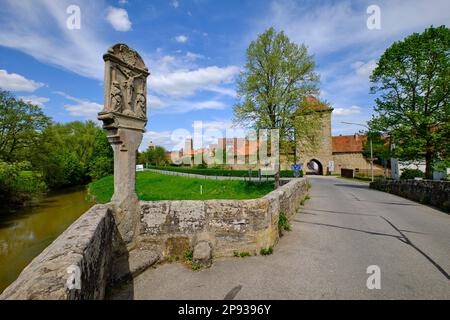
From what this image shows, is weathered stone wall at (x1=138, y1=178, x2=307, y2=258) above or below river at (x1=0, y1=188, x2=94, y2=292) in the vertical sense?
above

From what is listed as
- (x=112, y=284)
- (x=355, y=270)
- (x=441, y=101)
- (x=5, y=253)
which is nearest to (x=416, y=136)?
(x=441, y=101)

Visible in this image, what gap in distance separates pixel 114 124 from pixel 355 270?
507 centimetres

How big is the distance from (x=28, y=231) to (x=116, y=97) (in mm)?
15105

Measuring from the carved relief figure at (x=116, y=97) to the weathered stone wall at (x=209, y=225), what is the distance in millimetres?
1987

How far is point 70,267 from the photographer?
2029 mm

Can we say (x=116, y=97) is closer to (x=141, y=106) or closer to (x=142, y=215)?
(x=141, y=106)

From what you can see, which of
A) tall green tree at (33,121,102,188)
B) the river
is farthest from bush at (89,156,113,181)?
the river

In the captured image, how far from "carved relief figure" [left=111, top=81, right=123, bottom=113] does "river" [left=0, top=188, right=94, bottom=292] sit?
333 inches

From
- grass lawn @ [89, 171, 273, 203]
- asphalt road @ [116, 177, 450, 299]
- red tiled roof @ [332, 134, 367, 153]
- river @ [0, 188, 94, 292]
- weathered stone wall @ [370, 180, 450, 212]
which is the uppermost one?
red tiled roof @ [332, 134, 367, 153]

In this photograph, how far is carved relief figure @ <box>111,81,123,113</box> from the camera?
4348 mm

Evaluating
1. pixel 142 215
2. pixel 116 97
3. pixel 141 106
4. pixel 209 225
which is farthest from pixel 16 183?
pixel 209 225

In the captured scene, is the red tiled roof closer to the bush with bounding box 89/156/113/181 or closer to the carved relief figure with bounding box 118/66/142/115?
the bush with bounding box 89/156/113/181
